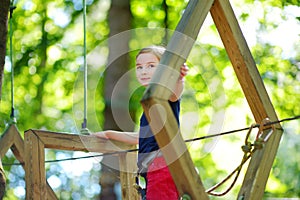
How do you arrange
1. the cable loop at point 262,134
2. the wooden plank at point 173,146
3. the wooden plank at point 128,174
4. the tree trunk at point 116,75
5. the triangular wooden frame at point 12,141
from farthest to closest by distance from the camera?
the tree trunk at point 116,75 → the triangular wooden frame at point 12,141 → the wooden plank at point 128,174 → the cable loop at point 262,134 → the wooden plank at point 173,146

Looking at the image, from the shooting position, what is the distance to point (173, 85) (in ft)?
7.32

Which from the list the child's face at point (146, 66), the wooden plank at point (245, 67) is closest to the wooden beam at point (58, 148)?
the child's face at point (146, 66)

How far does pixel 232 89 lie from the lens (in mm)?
10383

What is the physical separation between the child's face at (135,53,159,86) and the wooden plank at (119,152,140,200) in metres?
0.73

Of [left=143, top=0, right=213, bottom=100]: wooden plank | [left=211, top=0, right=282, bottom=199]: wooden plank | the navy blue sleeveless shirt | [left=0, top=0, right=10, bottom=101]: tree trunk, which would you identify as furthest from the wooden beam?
[left=143, top=0, right=213, bottom=100]: wooden plank

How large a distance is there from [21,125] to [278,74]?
3928 mm

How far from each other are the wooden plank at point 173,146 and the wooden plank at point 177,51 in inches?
1.6

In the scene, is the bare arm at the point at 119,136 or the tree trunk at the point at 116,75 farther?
the tree trunk at the point at 116,75

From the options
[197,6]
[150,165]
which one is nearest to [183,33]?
[197,6]

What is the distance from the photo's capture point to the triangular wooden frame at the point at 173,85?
2.17m

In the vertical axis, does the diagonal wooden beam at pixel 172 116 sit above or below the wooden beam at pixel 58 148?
below

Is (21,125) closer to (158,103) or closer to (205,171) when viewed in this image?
(205,171)

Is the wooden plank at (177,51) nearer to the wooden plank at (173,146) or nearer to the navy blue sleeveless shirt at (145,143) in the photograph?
the wooden plank at (173,146)

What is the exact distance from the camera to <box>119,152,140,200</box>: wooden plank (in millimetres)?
3742
